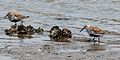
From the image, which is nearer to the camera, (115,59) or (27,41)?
(115,59)

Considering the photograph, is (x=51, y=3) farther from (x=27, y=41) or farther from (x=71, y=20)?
(x=27, y=41)

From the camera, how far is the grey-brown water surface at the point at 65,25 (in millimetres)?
11836

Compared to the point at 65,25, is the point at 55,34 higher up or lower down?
higher up

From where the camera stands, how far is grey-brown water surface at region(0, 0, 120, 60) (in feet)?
38.8

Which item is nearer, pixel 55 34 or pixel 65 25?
pixel 55 34

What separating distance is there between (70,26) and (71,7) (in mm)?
5545

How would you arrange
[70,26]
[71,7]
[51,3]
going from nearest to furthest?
[70,26] → [71,7] → [51,3]

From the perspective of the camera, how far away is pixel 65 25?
17891mm

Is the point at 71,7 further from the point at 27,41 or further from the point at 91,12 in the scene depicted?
the point at 27,41

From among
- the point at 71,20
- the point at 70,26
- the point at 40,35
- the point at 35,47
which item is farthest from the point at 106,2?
the point at 35,47

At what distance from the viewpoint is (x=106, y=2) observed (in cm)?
2458

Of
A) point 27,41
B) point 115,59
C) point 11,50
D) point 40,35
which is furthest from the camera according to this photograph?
point 40,35

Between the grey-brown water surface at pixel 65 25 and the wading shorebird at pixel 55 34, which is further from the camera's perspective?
the wading shorebird at pixel 55 34

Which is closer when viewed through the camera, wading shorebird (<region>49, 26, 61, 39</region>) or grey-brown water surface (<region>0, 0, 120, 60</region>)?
grey-brown water surface (<region>0, 0, 120, 60</region>)
